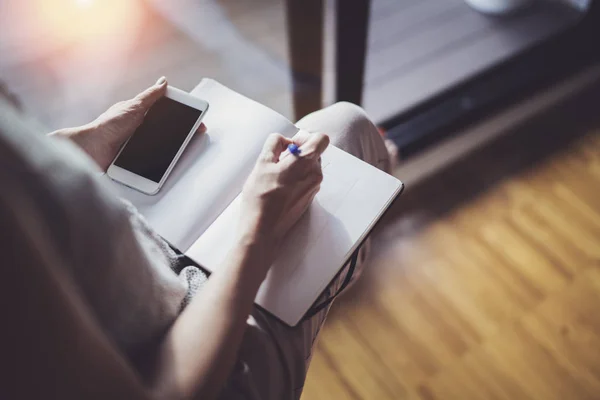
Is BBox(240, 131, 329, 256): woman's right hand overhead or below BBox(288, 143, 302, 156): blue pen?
below

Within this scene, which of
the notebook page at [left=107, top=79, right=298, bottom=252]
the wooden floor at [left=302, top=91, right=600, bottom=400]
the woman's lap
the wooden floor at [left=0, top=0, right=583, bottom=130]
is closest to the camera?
the woman's lap

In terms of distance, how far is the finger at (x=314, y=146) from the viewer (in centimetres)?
61

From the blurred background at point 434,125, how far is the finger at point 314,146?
0.48 m

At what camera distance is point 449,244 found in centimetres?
122

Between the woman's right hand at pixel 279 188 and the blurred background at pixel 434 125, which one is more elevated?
the woman's right hand at pixel 279 188

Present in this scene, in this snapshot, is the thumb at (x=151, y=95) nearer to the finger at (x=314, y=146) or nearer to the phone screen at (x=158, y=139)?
the phone screen at (x=158, y=139)

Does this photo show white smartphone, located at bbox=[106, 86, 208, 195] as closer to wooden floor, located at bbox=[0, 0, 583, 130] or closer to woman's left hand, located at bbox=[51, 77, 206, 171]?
woman's left hand, located at bbox=[51, 77, 206, 171]

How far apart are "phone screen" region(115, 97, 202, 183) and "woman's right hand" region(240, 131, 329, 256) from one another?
0.15 meters

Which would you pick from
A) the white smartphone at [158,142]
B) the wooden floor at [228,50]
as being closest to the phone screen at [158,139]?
the white smartphone at [158,142]

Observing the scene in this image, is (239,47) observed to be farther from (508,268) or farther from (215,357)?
(215,357)

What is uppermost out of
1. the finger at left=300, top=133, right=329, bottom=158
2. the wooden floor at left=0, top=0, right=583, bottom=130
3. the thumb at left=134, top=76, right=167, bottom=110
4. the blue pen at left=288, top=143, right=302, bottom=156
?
the finger at left=300, top=133, right=329, bottom=158

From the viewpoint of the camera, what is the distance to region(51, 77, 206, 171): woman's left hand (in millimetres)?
659

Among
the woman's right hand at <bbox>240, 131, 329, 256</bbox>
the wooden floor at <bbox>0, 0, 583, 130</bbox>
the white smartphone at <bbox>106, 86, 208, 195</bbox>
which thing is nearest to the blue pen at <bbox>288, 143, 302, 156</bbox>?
the woman's right hand at <bbox>240, 131, 329, 256</bbox>

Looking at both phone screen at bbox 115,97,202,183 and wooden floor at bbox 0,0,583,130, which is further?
wooden floor at bbox 0,0,583,130
